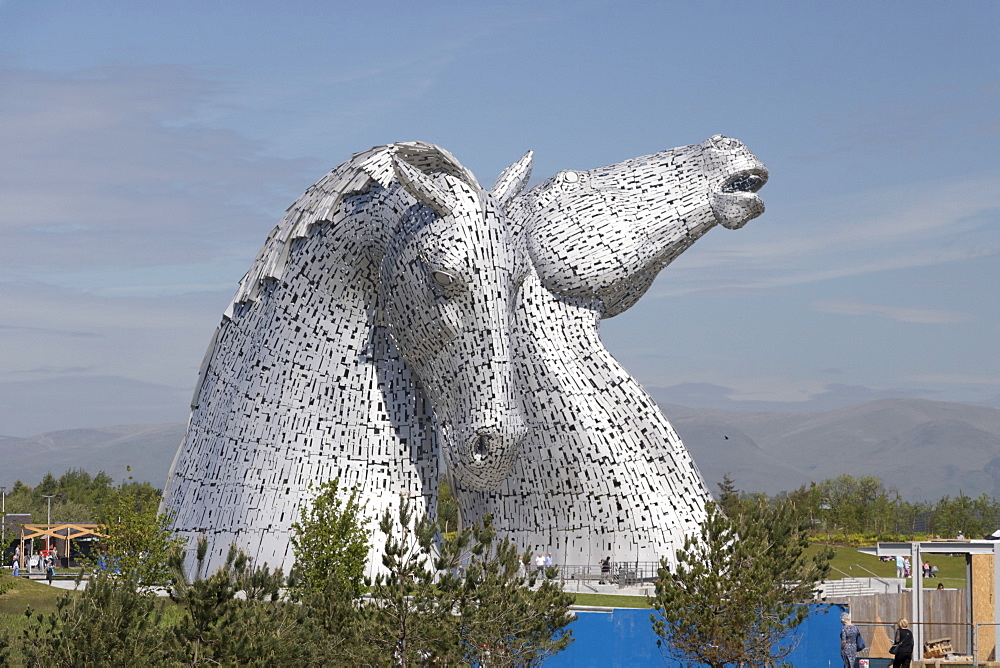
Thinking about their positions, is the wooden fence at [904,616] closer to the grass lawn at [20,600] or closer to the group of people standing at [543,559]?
the group of people standing at [543,559]

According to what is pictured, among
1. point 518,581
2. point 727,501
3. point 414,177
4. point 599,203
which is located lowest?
point 518,581

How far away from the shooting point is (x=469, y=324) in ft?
36.2

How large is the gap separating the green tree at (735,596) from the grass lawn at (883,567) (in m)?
19.9

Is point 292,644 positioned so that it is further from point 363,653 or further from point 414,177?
point 414,177

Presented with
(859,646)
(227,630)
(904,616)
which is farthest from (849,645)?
(227,630)

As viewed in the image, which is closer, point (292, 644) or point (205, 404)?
point (292, 644)

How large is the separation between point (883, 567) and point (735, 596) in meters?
27.4

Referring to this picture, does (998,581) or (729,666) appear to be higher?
(998,581)

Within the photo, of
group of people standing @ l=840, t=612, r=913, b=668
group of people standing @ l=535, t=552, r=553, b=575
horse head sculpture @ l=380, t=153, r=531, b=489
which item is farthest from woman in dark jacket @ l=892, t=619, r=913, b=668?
horse head sculpture @ l=380, t=153, r=531, b=489

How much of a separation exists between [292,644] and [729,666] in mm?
6731

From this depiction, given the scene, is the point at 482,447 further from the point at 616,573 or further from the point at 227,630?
the point at 616,573

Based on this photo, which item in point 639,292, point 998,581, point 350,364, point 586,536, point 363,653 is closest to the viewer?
point 363,653

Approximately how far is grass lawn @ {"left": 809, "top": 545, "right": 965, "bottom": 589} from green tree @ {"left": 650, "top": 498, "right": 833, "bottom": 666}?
19.9 meters

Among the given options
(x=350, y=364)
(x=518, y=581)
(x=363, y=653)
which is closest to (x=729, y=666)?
(x=518, y=581)
